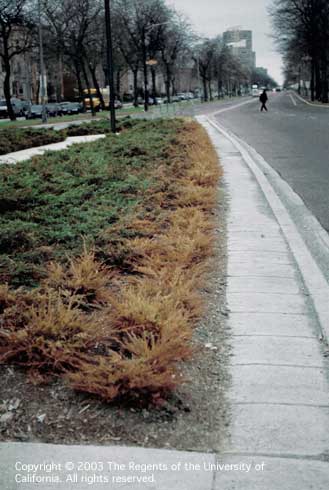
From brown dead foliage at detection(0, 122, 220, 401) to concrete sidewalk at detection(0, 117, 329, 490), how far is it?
375 millimetres

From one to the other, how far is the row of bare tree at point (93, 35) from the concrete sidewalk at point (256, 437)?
3985cm

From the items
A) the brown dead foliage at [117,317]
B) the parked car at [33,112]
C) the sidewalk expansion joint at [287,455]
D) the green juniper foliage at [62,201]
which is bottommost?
the sidewalk expansion joint at [287,455]

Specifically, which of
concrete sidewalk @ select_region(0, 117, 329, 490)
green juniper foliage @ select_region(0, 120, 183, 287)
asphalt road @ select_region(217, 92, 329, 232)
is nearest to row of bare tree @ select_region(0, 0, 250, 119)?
asphalt road @ select_region(217, 92, 329, 232)

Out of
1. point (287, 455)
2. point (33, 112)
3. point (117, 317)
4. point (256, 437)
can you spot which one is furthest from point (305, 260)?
point (33, 112)

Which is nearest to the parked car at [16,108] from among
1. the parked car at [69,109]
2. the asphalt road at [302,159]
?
the parked car at [69,109]

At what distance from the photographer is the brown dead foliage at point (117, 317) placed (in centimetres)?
330

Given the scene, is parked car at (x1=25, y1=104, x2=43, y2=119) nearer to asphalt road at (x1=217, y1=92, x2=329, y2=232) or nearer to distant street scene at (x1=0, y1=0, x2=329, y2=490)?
asphalt road at (x1=217, y1=92, x2=329, y2=232)

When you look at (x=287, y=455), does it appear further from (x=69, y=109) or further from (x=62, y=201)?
(x=69, y=109)

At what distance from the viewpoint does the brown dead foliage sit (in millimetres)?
3305

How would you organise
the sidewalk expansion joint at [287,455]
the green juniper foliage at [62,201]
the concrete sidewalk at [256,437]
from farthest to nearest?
the green juniper foliage at [62,201], the sidewalk expansion joint at [287,455], the concrete sidewalk at [256,437]

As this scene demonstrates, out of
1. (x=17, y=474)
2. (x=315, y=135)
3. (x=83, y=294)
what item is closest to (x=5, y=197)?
(x=83, y=294)

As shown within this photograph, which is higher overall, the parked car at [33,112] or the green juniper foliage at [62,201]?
the parked car at [33,112]

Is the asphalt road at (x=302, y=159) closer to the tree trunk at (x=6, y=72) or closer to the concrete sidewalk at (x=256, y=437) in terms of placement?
the concrete sidewalk at (x=256, y=437)

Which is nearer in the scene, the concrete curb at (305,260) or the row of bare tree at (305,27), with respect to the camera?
the concrete curb at (305,260)
